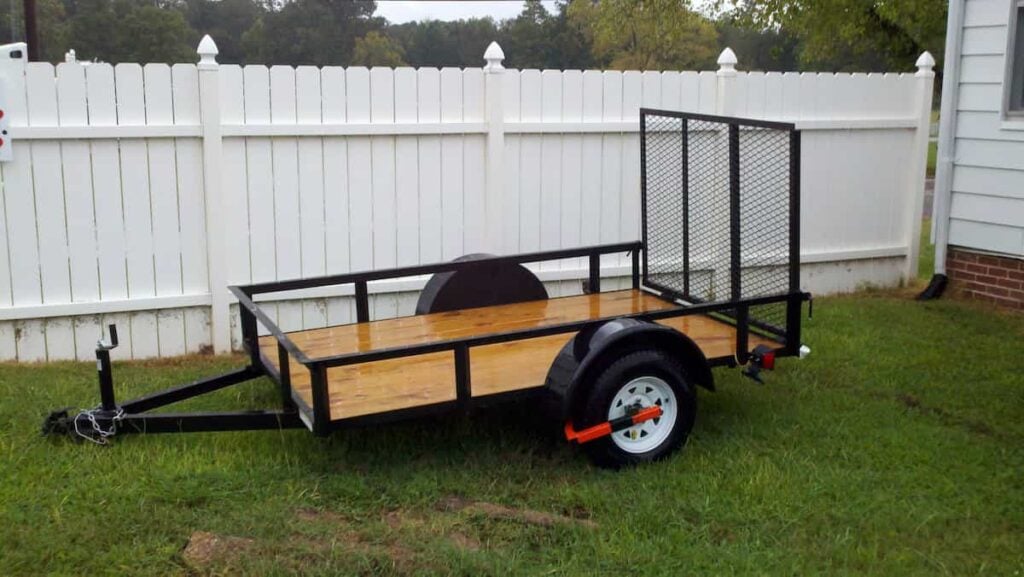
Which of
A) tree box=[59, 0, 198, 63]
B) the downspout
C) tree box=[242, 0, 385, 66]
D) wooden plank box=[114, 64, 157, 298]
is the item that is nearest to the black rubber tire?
wooden plank box=[114, 64, 157, 298]

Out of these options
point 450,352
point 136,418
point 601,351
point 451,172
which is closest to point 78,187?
point 136,418

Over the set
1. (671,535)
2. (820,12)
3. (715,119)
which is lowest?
(671,535)

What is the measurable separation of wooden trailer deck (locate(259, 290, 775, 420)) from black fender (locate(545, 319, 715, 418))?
0.63 feet

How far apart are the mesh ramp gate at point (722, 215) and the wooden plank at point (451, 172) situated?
1.38 meters

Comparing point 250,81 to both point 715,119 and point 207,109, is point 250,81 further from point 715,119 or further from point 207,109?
point 715,119

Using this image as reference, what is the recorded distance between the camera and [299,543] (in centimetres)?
409

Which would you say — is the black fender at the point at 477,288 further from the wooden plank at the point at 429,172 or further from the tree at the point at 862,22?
the tree at the point at 862,22

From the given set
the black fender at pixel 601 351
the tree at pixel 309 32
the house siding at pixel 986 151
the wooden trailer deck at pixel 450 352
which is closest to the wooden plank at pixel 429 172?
the wooden trailer deck at pixel 450 352

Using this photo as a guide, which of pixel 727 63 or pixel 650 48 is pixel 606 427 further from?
pixel 650 48

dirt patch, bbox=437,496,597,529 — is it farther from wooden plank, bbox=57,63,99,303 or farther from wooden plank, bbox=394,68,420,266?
wooden plank, bbox=57,63,99,303

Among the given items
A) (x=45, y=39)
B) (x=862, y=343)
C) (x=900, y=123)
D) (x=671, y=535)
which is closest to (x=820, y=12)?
(x=900, y=123)

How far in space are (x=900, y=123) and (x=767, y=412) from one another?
458cm

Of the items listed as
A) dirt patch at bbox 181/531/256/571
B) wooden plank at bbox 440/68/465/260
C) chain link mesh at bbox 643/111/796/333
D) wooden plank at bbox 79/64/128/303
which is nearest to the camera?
dirt patch at bbox 181/531/256/571

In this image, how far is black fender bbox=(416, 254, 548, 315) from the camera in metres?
6.16
